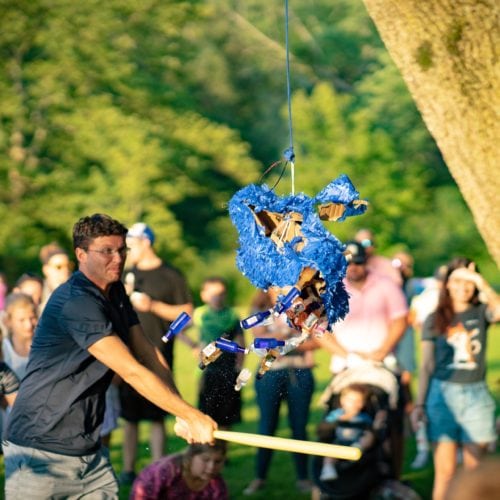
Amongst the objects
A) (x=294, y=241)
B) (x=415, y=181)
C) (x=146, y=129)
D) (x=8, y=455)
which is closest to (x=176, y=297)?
(x=8, y=455)

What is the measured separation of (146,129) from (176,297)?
19960 mm

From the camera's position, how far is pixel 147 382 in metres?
4.16

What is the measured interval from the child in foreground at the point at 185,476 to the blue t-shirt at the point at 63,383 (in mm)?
1248

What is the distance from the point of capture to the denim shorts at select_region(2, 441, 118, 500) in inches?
172

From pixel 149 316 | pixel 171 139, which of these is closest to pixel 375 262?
pixel 149 316

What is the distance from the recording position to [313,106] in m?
28.0

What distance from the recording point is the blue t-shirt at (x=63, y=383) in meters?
4.31

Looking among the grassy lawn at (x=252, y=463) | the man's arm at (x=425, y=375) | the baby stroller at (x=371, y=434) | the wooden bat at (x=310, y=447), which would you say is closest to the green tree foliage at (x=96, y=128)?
the grassy lawn at (x=252, y=463)

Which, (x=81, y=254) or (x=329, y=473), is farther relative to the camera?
(x=329, y=473)

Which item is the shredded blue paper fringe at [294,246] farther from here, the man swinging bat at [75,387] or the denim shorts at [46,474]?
the denim shorts at [46,474]

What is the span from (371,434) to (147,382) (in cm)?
271

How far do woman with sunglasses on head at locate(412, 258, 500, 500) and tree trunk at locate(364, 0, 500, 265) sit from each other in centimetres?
255

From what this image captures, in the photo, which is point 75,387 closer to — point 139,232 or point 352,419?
point 352,419

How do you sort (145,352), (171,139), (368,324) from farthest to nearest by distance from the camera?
(171,139) → (368,324) → (145,352)
